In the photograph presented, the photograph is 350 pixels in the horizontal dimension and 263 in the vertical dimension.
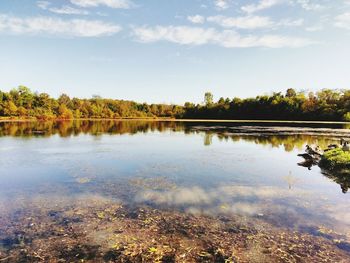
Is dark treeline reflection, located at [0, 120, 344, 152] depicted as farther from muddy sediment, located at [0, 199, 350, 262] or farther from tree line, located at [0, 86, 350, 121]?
tree line, located at [0, 86, 350, 121]

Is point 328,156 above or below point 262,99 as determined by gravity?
below

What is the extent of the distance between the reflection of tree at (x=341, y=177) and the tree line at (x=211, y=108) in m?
67.1

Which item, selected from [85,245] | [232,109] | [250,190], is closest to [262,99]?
[232,109]

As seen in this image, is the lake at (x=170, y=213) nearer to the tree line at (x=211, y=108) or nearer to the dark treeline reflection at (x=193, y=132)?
the dark treeline reflection at (x=193, y=132)

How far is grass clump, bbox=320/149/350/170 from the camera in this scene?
16.3 metres

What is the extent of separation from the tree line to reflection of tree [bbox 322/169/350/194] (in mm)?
67078

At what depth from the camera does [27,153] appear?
2005cm

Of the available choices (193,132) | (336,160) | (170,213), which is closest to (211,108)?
(193,132)

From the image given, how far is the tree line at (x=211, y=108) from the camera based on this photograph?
8300 cm

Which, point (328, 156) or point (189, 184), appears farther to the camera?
point (328, 156)

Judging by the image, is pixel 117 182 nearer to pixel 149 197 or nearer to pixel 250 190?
pixel 149 197

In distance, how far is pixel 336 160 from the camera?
56.1 feet

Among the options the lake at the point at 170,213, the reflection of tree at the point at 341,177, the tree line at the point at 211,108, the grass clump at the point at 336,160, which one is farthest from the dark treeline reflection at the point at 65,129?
the tree line at the point at 211,108

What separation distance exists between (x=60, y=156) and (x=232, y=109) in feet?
305
